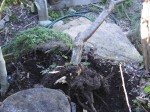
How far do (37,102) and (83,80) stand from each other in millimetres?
619

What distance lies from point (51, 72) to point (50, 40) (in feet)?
2.28

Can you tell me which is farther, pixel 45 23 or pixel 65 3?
pixel 65 3

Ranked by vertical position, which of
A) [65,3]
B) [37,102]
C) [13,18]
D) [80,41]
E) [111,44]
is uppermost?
[65,3]

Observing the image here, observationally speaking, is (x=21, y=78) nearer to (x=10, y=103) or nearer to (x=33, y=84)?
(x=33, y=84)

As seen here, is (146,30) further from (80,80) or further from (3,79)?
(3,79)

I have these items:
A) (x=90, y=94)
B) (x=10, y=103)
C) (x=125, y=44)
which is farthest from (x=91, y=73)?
(x=125, y=44)

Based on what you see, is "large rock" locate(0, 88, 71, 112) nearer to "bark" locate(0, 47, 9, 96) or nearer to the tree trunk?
"bark" locate(0, 47, 9, 96)

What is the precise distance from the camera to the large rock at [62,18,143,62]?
12.0ft

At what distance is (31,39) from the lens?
3.44 m

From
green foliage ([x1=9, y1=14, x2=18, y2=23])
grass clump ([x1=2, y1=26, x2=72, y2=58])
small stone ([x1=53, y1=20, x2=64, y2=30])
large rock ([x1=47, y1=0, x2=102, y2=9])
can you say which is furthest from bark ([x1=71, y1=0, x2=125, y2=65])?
large rock ([x1=47, y1=0, x2=102, y2=9])

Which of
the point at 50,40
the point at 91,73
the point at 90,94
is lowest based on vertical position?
the point at 90,94

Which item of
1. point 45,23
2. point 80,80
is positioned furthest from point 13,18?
point 80,80

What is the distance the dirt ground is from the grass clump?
9cm

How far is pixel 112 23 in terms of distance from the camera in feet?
15.8
